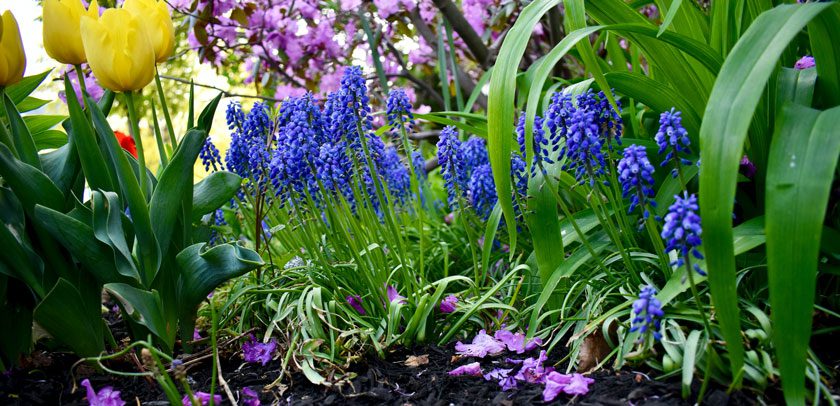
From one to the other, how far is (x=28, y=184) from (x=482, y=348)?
3.85ft

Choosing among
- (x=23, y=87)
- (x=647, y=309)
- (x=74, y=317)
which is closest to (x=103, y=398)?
(x=74, y=317)

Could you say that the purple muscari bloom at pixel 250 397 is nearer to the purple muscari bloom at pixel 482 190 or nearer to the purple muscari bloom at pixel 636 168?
the purple muscari bloom at pixel 636 168

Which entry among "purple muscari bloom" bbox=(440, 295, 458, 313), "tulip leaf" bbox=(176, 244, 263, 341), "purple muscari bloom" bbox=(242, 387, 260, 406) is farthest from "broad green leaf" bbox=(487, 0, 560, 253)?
"purple muscari bloom" bbox=(242, 387, 260, 406)

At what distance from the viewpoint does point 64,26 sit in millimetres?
1639

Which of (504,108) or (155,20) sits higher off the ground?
(155,20)

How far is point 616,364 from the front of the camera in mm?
1498

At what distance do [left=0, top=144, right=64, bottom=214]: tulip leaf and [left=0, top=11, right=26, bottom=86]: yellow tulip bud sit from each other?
0.19 m

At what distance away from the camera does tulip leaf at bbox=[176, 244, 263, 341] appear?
1.67 meters

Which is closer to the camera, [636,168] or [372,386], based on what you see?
[636,168]

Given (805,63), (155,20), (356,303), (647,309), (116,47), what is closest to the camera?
(647,309)

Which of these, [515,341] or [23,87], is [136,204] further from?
[515,341]

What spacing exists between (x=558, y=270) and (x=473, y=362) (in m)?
0.31

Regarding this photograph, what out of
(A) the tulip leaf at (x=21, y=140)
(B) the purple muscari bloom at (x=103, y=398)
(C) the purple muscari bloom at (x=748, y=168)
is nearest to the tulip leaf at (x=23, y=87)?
(A) the tulip leaf at (x=21, y=140)

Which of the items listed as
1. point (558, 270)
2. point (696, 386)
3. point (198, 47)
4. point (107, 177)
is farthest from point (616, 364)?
point (198, 47)
